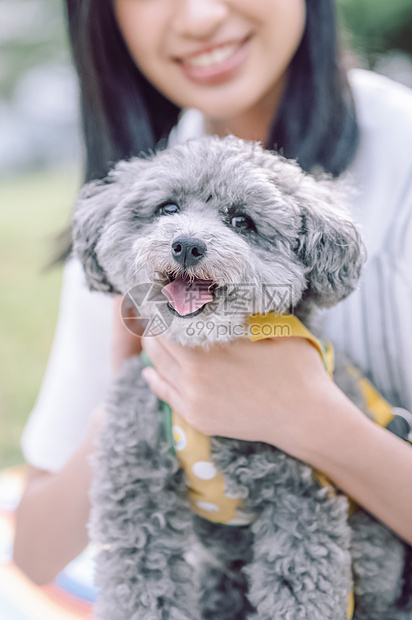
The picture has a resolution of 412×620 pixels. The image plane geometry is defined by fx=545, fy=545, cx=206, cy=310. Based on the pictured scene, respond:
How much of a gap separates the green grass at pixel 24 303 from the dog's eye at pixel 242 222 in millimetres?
813

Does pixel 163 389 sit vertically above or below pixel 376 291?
below

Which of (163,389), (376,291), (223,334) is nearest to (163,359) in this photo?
(163,389)

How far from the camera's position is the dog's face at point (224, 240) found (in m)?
0.95

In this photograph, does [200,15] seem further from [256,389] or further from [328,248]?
[256,389]

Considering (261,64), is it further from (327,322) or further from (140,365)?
(140,365)

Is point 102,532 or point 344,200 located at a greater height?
point 344,200

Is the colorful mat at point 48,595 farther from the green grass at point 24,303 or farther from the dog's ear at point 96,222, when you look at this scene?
the green grass at point 24,303

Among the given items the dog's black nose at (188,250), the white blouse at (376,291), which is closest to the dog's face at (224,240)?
the dog's black nose at (188,250)

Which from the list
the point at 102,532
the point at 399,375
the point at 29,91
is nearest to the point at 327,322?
the point at 399,375

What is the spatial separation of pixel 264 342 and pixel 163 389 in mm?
233

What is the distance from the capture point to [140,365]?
1.29 metres

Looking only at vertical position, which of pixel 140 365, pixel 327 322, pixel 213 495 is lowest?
pixel 213 495

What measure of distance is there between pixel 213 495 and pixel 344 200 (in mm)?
681

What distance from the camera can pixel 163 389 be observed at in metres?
1.14
